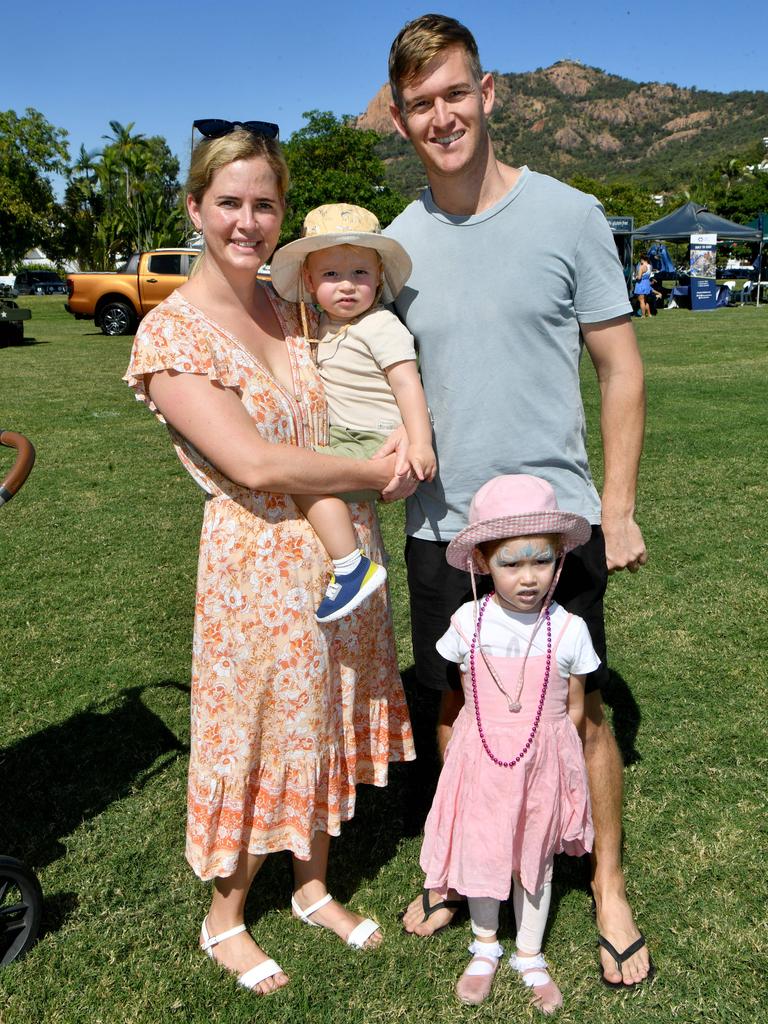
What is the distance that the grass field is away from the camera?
2.67m

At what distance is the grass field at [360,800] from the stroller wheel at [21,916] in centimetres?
5

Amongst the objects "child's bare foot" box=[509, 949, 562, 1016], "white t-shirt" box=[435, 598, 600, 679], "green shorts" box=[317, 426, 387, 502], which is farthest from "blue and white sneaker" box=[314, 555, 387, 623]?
"child's bare foot" box=[509, 949, 562, 1016]

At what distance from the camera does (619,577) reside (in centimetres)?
579

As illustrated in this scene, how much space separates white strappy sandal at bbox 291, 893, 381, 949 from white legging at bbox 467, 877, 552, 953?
0.36 m

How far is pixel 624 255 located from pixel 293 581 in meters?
30.6

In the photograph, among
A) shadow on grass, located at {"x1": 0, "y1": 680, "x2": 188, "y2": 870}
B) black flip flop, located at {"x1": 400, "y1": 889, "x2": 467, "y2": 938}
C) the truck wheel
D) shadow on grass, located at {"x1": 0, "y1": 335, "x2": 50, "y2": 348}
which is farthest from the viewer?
the truck wheel

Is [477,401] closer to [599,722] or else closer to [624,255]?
[599,722]

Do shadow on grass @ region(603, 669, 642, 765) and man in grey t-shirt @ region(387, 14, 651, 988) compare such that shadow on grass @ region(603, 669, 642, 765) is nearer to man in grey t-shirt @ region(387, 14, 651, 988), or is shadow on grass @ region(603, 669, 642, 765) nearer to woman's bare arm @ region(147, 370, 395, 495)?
man in grey t-shirt @ region(387, 14, 651, 988)

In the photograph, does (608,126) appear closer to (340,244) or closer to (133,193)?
(133,193)

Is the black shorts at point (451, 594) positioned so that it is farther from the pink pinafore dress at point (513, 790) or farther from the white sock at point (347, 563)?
the white sock at point (347, 563)

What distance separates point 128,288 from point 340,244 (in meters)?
20.4

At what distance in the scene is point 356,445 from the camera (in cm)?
263

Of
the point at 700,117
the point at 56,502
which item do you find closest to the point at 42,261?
the point at 56,502

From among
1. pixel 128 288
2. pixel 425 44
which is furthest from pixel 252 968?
pixel 128 288
